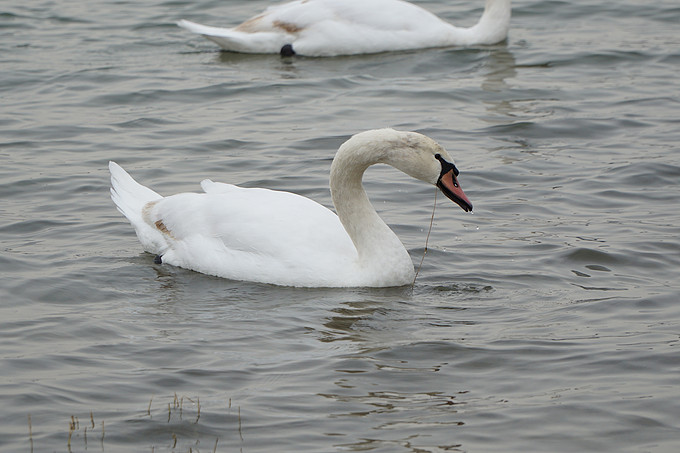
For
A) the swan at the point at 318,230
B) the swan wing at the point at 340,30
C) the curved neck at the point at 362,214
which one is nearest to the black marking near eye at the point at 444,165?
the swan at the point at 318,230

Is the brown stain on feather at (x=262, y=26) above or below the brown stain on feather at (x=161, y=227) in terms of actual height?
above

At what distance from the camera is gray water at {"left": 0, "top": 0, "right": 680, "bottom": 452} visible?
5.36 m

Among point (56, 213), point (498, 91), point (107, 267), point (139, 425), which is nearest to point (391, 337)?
point (139, 425)

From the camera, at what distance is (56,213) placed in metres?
8.88

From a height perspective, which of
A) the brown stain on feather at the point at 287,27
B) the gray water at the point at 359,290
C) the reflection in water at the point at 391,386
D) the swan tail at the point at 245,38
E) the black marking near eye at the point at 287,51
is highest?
the brown stain on feather at the point at 287,27

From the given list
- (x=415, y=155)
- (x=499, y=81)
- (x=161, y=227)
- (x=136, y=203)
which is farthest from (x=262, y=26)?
(x=415, y=155)

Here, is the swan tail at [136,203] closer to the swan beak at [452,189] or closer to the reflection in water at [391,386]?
the reflection in water at [391,386]

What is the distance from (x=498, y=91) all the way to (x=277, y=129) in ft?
8.61

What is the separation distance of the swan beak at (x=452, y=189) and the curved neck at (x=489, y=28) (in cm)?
750

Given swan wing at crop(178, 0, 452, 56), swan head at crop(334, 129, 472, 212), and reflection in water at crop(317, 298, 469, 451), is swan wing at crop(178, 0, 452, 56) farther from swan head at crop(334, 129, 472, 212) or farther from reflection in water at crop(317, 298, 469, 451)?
reflection in water at crop(317, 298, 469, 451)

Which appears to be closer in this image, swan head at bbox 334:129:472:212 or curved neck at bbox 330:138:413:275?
swan head at bbox 334:129:472:212

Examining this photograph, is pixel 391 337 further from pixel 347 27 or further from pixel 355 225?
pixel 347 27

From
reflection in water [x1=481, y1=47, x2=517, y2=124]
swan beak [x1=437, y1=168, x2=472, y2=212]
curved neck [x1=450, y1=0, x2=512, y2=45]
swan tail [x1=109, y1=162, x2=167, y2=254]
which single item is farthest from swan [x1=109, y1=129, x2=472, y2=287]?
curved neck [x1=450, y1=0, x2=512, y2=45]

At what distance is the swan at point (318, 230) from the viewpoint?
281 inches
